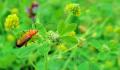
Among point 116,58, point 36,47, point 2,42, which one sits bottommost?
point 116,58

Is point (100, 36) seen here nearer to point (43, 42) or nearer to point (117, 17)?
point (117, 17)

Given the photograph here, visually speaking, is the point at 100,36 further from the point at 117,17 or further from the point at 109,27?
the point at 117,17

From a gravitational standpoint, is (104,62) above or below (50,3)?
below

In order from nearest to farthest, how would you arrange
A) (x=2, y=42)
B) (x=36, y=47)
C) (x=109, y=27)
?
(x=36, y=47) < (x=2, y=42) < (x=109, y=27)

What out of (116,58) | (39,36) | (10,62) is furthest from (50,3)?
(39,36)

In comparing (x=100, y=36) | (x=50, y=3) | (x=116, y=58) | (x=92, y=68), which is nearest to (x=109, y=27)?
(x=100, y=36)

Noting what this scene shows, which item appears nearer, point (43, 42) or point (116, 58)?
point (43, 42)

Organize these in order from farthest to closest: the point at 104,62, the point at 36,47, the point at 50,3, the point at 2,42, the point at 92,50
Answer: the point at 50,3 → the point at 92,50 → the point at 104,62 → the point at 2,42 → the point at 36,47

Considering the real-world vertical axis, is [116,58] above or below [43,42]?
below

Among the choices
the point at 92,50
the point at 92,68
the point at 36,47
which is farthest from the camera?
the point at 92,50
